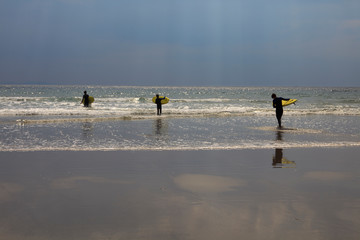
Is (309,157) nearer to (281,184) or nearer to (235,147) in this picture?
(235,147)

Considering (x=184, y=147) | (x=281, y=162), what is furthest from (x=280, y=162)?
(x=184, y=147)

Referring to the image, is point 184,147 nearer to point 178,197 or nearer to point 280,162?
point 280,162

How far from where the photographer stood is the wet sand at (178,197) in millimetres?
4562

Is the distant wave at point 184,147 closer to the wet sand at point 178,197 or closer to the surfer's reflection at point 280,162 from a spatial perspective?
the surfer's reflection at point 280,162

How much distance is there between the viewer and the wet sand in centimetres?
456

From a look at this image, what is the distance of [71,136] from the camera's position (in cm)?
1415

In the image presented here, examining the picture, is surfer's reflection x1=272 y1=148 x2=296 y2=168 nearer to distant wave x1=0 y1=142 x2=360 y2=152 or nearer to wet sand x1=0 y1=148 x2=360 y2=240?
wet sand x1=0 y1=148 x2=360 y2=240

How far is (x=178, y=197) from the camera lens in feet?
19.4

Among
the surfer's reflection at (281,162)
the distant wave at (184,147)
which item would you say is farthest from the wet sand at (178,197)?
the distant wave at (184,147)

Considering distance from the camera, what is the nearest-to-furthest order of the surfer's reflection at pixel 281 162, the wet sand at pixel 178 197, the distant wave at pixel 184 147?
the wet sand at pixel 178 197 → the surfer's reflection at pixel 281 162 → the distant wave at pixel 184 147

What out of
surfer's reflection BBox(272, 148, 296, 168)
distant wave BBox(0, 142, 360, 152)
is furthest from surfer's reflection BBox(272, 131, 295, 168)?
distant wave BBox(0, 142, 360, 152)

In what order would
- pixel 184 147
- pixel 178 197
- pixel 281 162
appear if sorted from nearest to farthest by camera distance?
1. pixel 178 197
2. pixel 281 162
3. pixel 184 147

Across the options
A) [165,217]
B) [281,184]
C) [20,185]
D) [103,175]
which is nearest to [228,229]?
[165,217]

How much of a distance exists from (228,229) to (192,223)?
466 mm
